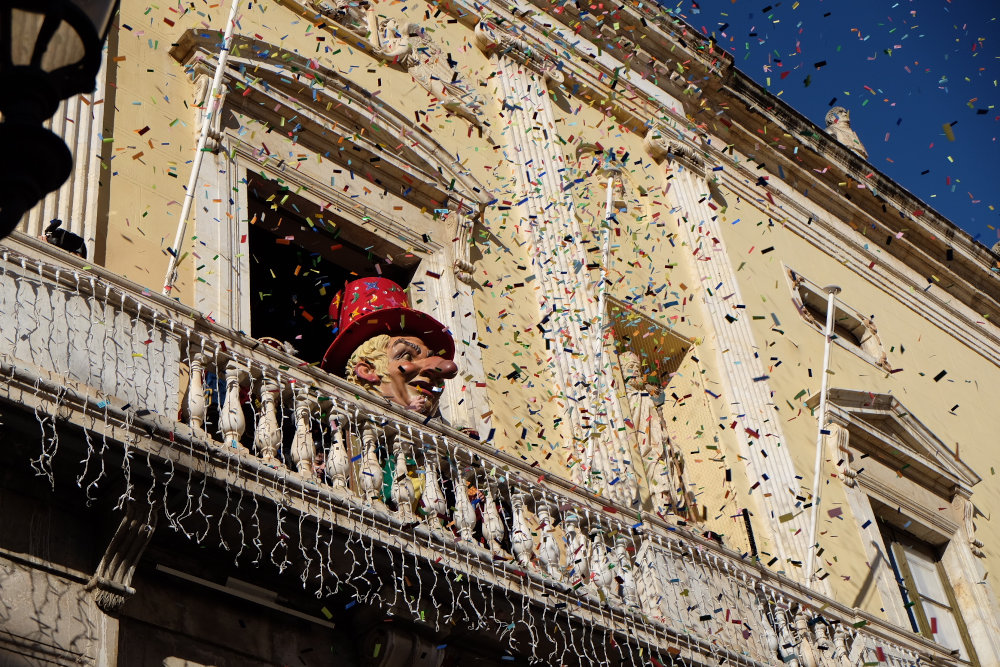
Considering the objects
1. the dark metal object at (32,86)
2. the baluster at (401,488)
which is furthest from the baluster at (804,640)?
the dark metal object at (32,86)

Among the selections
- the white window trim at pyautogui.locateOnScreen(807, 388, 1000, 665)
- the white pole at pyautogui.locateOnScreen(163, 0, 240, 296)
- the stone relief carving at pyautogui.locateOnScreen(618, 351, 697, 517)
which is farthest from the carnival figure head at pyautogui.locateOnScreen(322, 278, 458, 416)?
the white window trim at pyautogui.locateOnScreen(807, 388, 1000, 665)

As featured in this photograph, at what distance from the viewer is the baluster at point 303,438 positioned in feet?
17.9

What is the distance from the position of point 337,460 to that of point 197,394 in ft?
2.12

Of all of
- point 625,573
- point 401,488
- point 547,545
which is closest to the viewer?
point 401,488

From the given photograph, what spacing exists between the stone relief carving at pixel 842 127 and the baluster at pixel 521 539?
32.9 feet

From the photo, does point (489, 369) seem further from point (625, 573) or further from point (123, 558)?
point (123, 558)

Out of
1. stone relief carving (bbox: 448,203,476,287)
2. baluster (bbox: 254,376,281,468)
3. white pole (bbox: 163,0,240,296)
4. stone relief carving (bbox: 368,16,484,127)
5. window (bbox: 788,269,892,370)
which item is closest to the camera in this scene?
baluster (bbox: 254,376,281,468)

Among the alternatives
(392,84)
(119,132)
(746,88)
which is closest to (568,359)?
(392,84)

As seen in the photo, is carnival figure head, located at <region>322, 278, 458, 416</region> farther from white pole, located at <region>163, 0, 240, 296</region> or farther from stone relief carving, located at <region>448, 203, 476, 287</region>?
stone relief carving, located at <region>448, 203, 476, 287</region>

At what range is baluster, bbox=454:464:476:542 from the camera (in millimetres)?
5816

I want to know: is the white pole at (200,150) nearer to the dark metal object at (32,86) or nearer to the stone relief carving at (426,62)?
the stone relief carving at (426,62)

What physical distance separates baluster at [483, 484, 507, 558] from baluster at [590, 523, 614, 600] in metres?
0.49

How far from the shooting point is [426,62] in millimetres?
9438

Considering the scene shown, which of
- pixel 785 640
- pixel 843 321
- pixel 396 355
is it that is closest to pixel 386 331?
pixel 396 355
